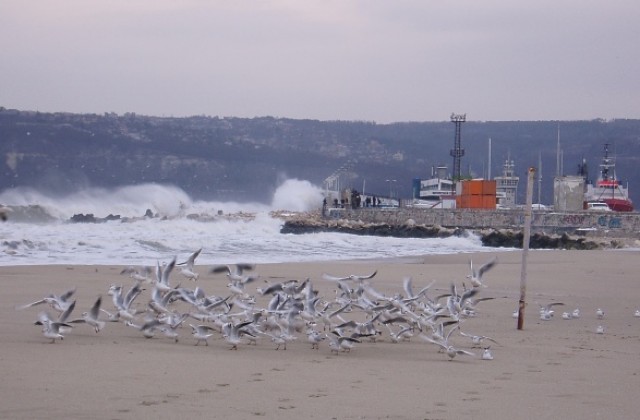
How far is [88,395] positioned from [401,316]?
12.1ft

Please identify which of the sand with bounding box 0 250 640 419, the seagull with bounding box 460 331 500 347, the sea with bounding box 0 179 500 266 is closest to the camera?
the sand with bounding box 0 250 640 419

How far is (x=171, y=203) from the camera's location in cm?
5688

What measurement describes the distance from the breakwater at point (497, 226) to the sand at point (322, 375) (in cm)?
2356

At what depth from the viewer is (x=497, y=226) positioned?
141ft

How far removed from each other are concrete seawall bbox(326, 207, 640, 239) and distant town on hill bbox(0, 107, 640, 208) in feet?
76.9

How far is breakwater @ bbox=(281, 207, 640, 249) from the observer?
35062 mm

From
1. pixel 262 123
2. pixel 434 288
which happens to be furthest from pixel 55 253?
pixel 262 123

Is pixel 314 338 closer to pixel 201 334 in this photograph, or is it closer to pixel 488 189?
pixel 201 334

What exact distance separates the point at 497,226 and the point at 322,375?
36.1m

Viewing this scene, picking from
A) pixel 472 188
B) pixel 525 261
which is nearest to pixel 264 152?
pixel 472 188

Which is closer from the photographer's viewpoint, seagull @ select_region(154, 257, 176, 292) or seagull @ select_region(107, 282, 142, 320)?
seagull @ select_region(107, 282, 142, 320)

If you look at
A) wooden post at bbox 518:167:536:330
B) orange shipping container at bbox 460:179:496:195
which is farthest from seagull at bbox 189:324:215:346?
orange shipping container at bbox 460:179:496:195

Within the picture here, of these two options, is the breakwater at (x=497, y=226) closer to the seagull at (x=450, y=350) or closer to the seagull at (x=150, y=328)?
the seagull at (x=450, y=350)

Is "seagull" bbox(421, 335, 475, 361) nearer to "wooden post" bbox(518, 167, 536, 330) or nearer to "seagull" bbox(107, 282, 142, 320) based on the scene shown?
"wooden post" bbox(518, 167, 536, 330)
